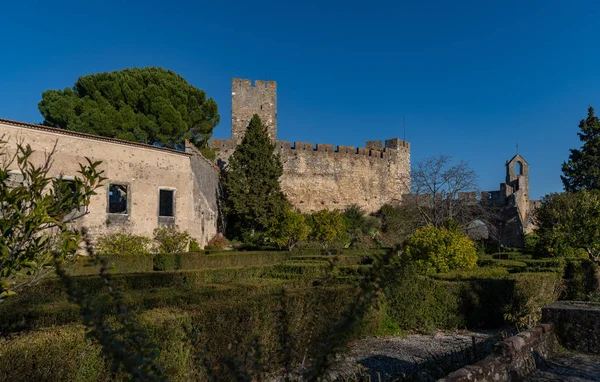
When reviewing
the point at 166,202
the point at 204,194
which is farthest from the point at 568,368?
the point at 204,194

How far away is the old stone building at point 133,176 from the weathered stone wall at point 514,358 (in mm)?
15296

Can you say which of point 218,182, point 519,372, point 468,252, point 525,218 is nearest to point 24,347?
point 519,372

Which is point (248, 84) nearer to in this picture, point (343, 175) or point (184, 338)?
point (343, 175)

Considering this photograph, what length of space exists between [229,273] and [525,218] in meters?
28.8

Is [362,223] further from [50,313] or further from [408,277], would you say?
[50,313]

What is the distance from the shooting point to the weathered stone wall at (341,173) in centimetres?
3316

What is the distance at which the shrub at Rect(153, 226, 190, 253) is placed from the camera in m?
19.5

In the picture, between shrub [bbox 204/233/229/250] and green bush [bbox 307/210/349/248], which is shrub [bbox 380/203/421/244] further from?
shrub [bbox 204/233/229/250]

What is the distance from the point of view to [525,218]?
3366cm

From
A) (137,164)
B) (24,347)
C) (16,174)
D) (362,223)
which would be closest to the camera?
(24,347)

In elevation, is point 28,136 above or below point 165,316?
above

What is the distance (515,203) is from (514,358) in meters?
32.2

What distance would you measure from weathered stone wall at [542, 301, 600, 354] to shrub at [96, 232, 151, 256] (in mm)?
15220

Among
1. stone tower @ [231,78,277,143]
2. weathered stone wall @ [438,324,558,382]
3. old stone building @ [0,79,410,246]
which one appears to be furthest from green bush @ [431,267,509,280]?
stone tower @ [231,78,277,143]
